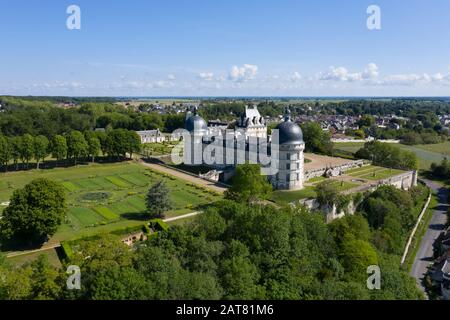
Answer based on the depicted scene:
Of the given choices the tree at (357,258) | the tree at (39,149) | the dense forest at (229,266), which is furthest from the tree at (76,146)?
the tree at (357,258)

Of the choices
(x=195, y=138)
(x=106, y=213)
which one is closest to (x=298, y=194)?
(x=195, y=138)

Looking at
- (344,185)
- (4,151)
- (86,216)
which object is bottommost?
(86,216)

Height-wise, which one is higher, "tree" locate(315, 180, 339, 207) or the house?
the house

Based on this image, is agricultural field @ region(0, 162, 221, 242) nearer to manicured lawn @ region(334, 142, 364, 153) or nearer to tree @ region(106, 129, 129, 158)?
tree @ region(106, 129, 129, 158)

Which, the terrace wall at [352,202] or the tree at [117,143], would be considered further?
the tree at [117,143]

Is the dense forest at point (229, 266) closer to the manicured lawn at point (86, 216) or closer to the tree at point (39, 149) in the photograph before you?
the manicured lawn at point (86, 216)

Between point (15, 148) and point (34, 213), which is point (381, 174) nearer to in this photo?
point (34, 213)

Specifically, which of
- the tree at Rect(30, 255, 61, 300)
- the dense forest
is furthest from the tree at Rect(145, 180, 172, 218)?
the tree at Rect(30, 255, 61, 300)
